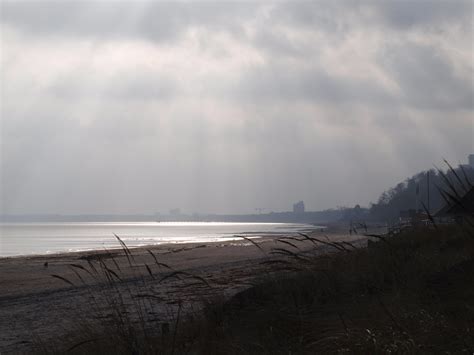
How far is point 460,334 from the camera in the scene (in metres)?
4.48

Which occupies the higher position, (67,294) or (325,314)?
(325,314)

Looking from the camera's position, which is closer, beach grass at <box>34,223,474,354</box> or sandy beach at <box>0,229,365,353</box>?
beach grass at <box>34,223,474,354</box>

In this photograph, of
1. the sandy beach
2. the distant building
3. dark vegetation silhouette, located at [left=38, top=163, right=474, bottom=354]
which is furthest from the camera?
the sandy beach

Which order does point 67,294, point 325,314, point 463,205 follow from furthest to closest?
point 67,294, point 325,314, point 463,205

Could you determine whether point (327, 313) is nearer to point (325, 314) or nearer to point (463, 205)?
point (325, 314)

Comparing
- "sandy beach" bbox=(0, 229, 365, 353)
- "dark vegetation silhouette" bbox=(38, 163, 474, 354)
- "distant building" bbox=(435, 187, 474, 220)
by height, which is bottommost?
"sandy beach" bbox=(0, 229, 365, 353)

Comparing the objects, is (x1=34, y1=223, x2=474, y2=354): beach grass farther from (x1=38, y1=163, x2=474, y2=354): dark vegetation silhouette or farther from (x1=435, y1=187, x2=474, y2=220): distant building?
(x1=435, y1=187, x2=474, y2=220): distant building

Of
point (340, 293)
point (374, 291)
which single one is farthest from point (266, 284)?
point (374, 291)

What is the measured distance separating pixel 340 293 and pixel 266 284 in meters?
1.29

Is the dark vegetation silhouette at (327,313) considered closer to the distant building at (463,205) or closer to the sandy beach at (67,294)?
the distant building at (463,205)

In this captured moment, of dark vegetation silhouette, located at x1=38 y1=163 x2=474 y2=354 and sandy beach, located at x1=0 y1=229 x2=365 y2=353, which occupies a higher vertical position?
dark vegetation silhouette, located at x1=38 y1=163 x2=474 y2=354

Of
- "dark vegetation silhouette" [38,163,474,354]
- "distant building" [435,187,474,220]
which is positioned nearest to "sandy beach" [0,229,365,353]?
"dark vegetation silhouette" [38,163,474,354]

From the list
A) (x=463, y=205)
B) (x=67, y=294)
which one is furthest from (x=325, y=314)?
(x=67, y=294)

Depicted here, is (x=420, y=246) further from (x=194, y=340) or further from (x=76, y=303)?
(x=76, y=303)
